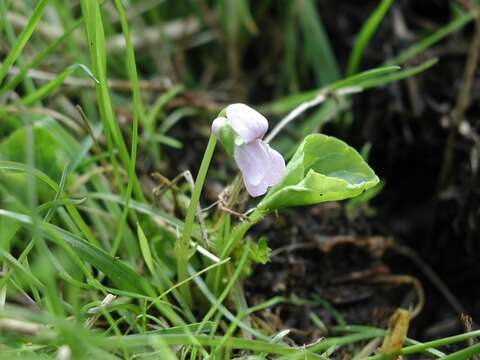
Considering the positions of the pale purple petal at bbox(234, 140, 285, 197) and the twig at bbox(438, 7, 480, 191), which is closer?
the pale purple petal at bbox(234, 140, 285, 197)

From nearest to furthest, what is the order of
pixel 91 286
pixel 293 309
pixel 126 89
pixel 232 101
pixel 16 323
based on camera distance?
pixel 16 323 < pixel 91 286 < pixel 293 309 < pixel 126 89 < pixel 232 101

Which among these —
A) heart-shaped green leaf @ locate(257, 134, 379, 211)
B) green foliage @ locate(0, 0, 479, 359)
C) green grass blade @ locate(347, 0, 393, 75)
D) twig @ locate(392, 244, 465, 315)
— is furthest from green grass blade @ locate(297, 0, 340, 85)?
heart-shaped green leaf @ locate(257, 134, 379, 211)

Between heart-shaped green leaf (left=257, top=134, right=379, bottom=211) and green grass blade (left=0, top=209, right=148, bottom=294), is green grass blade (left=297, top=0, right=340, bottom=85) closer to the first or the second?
heart-shaped green leaf (left=257, top=134, right=379, bottom=211)

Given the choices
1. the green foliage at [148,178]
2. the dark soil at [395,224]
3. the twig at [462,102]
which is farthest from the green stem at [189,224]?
the twig at [462,102]

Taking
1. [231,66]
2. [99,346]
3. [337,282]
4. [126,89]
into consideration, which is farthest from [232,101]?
[99,346]

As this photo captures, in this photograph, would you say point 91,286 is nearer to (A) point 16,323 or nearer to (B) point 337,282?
(A) point 16,323

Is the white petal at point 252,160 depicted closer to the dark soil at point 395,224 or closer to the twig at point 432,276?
the dark soil at point 395,224
